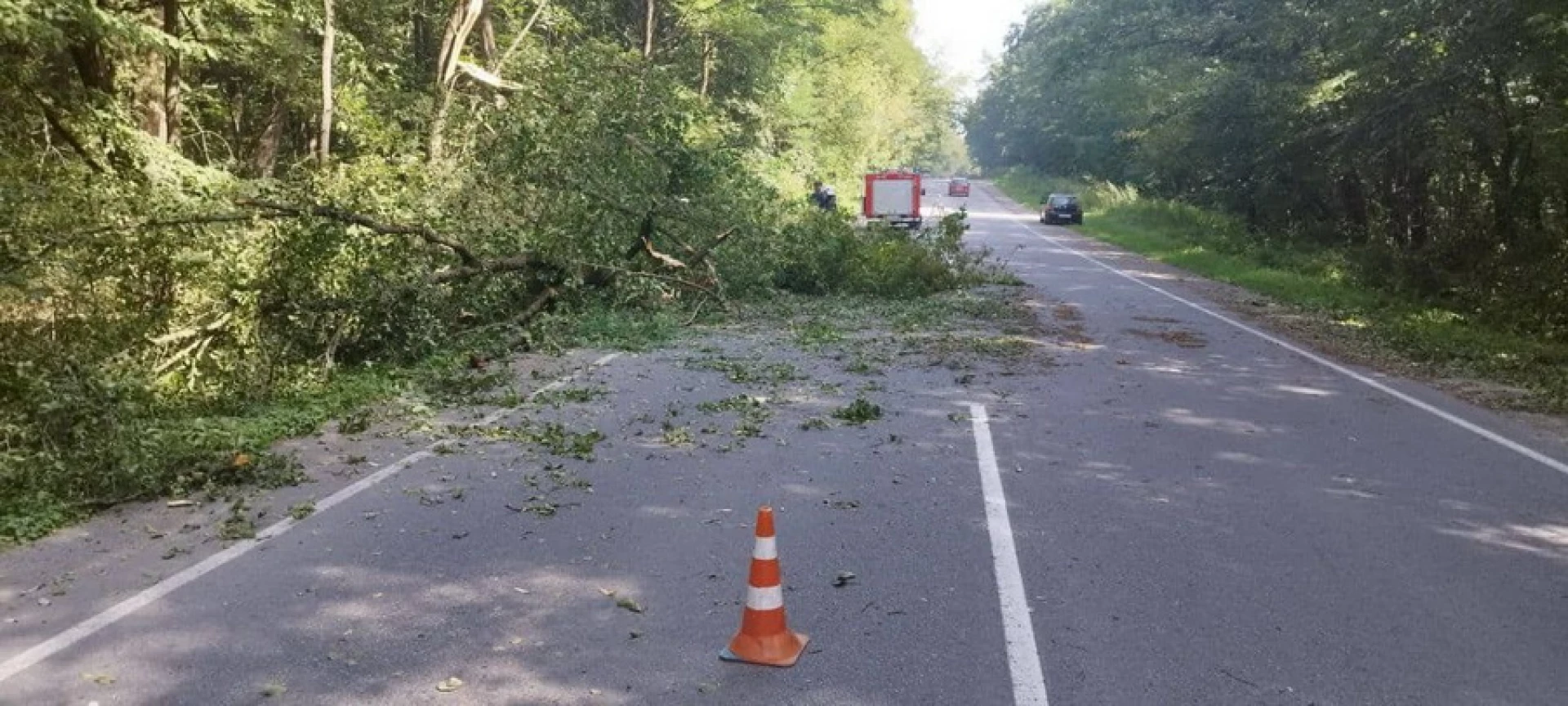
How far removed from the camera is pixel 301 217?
10375 millimetres

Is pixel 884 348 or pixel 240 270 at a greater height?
pixel 240 270

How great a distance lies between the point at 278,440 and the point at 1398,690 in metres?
7.26

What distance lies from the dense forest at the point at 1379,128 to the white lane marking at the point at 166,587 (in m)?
14.0

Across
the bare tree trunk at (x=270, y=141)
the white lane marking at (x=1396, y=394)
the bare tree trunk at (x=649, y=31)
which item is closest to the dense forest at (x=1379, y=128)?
the white lane marking at (x=1396, y=394)

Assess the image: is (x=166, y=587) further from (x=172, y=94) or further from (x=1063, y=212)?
(x=1063, y=212)

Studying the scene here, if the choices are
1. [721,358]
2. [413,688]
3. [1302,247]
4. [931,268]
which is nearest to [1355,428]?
[721,358]

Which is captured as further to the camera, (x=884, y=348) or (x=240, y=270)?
(x=884, y=348)

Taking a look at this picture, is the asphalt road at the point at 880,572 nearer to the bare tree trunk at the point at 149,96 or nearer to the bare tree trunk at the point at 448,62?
the bare tree trunk at the point at 149,96

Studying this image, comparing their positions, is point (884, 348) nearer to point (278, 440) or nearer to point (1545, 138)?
point (278, 440)

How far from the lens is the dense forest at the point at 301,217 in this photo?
26.8 ft

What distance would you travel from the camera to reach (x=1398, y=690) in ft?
13.4

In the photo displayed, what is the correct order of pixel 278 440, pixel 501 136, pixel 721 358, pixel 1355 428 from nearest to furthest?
pixel 278 440
pixel 1355 428
pixel 721 358
pixel 501 136

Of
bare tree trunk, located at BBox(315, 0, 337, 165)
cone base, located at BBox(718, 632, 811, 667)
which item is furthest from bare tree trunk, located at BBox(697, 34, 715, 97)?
cone base, located at BBox(718, 632, 811, 667)

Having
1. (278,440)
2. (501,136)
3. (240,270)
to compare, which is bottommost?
(278,440)
